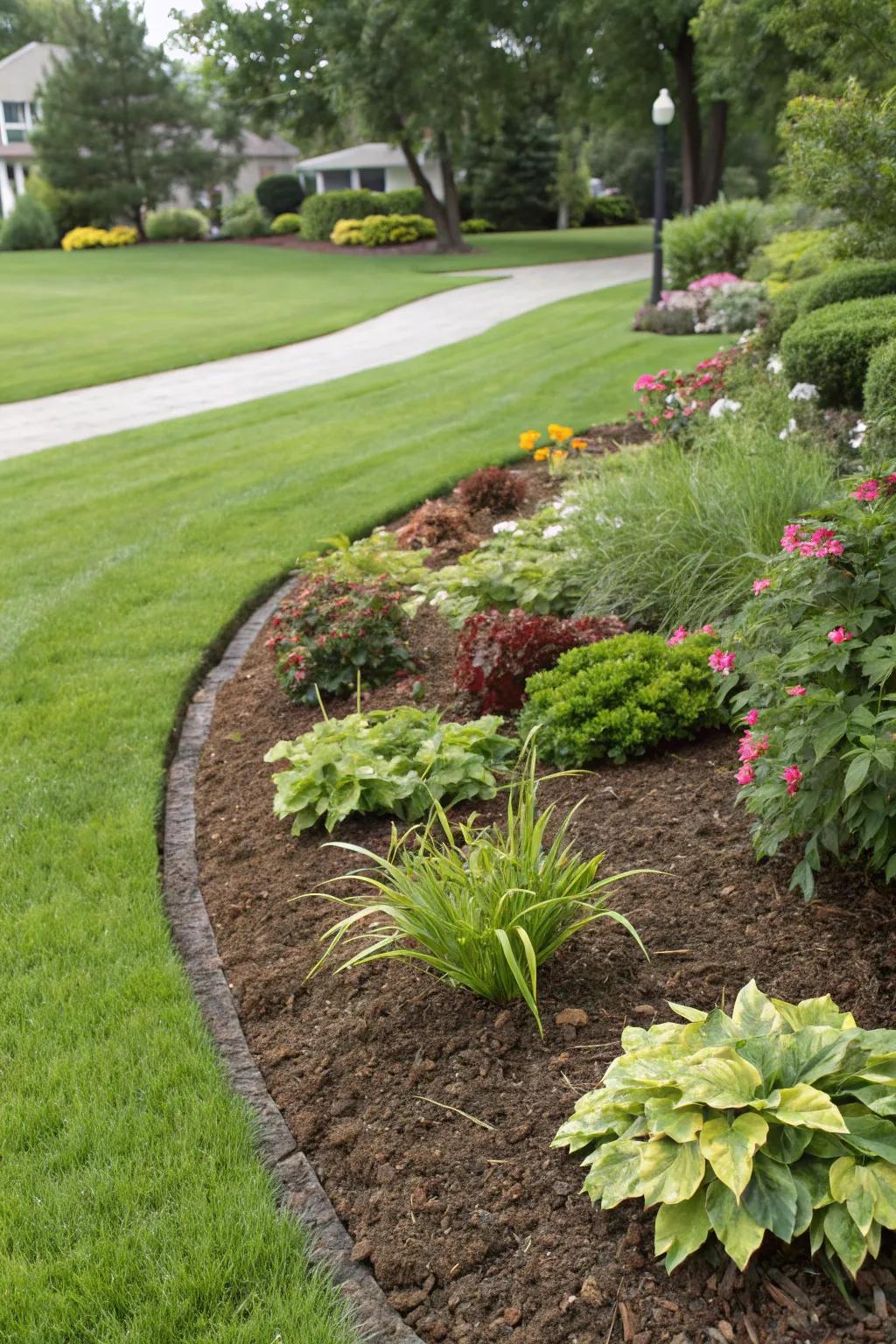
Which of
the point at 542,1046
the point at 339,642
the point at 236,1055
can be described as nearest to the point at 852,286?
the point at 339,642

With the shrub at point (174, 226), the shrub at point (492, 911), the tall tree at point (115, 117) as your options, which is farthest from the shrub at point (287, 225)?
the shrub at point (492, 911)

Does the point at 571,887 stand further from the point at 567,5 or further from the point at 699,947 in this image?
the point at 567,5

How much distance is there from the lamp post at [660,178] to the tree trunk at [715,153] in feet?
39.9

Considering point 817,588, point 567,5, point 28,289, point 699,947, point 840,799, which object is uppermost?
point 567,5

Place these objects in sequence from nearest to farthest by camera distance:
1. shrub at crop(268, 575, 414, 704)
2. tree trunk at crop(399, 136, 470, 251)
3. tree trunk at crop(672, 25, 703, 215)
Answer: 1. shrub at crop(268, 575, 414, 704)
2. tree trunk at crop(672, 25, 703, 215)
3. tree trunk at crop(399, 136, 470, 251)

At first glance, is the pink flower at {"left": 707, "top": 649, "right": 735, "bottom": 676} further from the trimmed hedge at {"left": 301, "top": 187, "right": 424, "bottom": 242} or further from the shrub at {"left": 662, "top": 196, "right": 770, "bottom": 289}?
Result: the trimmed hedge at {"left": 301, "top": 187, "right": 424, "bottom": 242}

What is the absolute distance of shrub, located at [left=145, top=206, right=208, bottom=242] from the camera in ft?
131

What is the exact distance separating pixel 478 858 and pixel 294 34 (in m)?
33.2

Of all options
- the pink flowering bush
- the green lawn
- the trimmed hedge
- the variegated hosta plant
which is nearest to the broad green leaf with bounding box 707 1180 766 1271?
the variegated hosta plant

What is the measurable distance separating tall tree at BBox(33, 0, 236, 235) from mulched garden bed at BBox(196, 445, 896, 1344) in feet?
131

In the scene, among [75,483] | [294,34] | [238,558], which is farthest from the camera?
[294,34]

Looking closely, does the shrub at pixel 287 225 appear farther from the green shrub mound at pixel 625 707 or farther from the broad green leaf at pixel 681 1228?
the broad green leaf at pixel 681 1228

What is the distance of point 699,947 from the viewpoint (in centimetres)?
289

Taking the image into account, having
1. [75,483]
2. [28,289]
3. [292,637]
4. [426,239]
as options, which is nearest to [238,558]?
[292,637]
